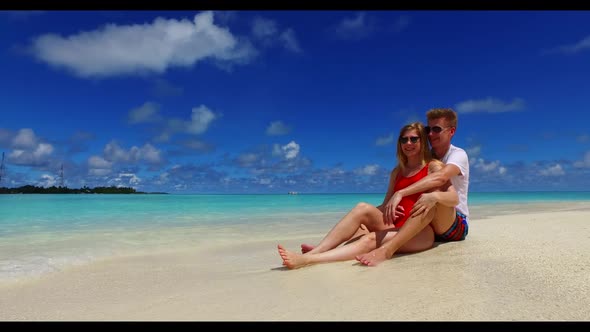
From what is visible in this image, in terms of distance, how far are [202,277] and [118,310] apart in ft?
3.84

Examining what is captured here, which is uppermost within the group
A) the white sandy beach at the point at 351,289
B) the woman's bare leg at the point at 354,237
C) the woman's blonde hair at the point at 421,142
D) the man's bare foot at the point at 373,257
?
the woman's blonde hair at the point at 421,142

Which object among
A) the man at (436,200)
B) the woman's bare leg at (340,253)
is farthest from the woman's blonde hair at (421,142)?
the woman's bare leg at (340,253)

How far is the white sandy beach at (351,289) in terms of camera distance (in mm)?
2229

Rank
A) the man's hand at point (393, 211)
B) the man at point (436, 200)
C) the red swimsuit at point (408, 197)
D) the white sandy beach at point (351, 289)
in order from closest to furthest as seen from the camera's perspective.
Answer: the white sandy beach at point (351, 289) < the man at point (436, 200) < the man's hand at point (393, 211) < the red swimsuit at point (408, 197)

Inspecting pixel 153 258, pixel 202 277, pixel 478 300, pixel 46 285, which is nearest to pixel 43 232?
pixel 153 258

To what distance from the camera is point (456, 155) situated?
3.61m

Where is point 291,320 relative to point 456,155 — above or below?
below

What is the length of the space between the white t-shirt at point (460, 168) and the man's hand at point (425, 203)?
469mm

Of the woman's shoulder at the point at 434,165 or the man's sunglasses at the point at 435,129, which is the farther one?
the man's sunglasses at the point at 435,129

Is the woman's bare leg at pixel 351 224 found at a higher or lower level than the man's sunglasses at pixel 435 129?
lower

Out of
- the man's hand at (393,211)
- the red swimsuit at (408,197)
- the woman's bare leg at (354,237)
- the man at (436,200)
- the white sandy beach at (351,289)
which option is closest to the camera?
the white sandy beach at (351,289)

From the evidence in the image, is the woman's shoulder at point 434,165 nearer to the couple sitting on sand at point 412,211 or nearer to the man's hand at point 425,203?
the couple sitting on sand at point 412,211

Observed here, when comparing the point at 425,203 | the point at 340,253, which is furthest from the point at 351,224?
the point at 425,203
